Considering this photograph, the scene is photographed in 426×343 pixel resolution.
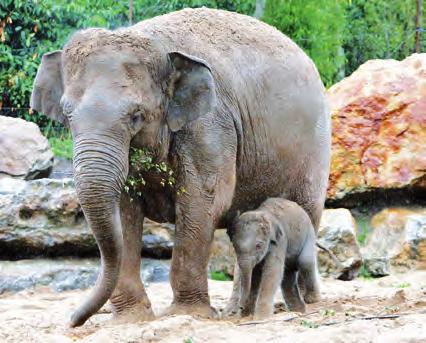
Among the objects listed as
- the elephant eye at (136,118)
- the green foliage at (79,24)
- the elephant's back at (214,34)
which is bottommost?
the elephant eye at (136,118)

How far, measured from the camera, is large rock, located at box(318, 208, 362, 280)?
10922 mm

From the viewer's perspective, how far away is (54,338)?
626 cm

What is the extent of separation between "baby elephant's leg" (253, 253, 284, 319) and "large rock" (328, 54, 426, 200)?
15.5 feet

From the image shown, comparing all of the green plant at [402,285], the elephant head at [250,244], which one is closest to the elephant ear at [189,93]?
the elephant head at [250,244]

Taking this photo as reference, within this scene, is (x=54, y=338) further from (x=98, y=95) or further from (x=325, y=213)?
(x=325, y=213)

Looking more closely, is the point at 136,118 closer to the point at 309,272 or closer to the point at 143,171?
the point at 143,171

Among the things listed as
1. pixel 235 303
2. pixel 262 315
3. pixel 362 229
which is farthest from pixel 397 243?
pixel 262 315

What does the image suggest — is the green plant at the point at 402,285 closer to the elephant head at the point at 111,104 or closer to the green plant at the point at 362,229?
the green plant at the point at 362,229

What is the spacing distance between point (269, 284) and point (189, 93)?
4.88 feet

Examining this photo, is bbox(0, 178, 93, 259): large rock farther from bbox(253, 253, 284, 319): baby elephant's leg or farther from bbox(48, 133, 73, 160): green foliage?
bbox(48, 133, 73, 160): green foliage

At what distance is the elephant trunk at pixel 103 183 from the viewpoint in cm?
605

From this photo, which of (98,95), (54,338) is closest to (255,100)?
(98,95)

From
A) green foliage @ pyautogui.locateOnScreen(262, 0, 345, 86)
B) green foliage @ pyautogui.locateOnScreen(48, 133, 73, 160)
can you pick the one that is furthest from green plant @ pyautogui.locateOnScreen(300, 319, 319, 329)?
green foliage @ pyautogui.locateOnScreen(262, 0, 345, 86)

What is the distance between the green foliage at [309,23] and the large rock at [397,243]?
446 cm
